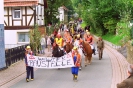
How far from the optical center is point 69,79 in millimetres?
16328

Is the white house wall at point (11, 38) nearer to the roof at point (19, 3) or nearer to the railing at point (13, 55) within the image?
the roof at point (19, 3)

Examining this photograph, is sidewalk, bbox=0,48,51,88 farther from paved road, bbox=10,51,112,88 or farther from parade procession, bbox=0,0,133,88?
paved road, bbox=10,51,112,88

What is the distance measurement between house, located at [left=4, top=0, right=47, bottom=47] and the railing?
1160cm

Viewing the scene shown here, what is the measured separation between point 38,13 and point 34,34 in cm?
1236

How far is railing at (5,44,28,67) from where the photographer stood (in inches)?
819

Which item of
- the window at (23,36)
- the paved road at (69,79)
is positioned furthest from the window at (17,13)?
the paved road at (69,79)

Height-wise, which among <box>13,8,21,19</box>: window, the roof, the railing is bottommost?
the railing

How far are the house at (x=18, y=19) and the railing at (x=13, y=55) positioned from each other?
38.1 feet

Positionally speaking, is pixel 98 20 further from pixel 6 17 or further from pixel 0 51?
pixel 0 51

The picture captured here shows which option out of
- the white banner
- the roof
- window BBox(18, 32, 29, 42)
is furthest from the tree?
the white banner

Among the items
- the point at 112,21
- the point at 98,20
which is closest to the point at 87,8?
the point at 98,20

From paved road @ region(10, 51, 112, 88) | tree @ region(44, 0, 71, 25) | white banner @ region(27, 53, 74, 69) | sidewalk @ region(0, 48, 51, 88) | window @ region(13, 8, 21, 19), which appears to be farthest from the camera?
tree @ region(44, 0, 71, 25)

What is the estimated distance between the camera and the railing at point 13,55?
2081cm

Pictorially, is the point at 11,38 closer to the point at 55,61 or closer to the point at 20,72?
the point at 20,72
